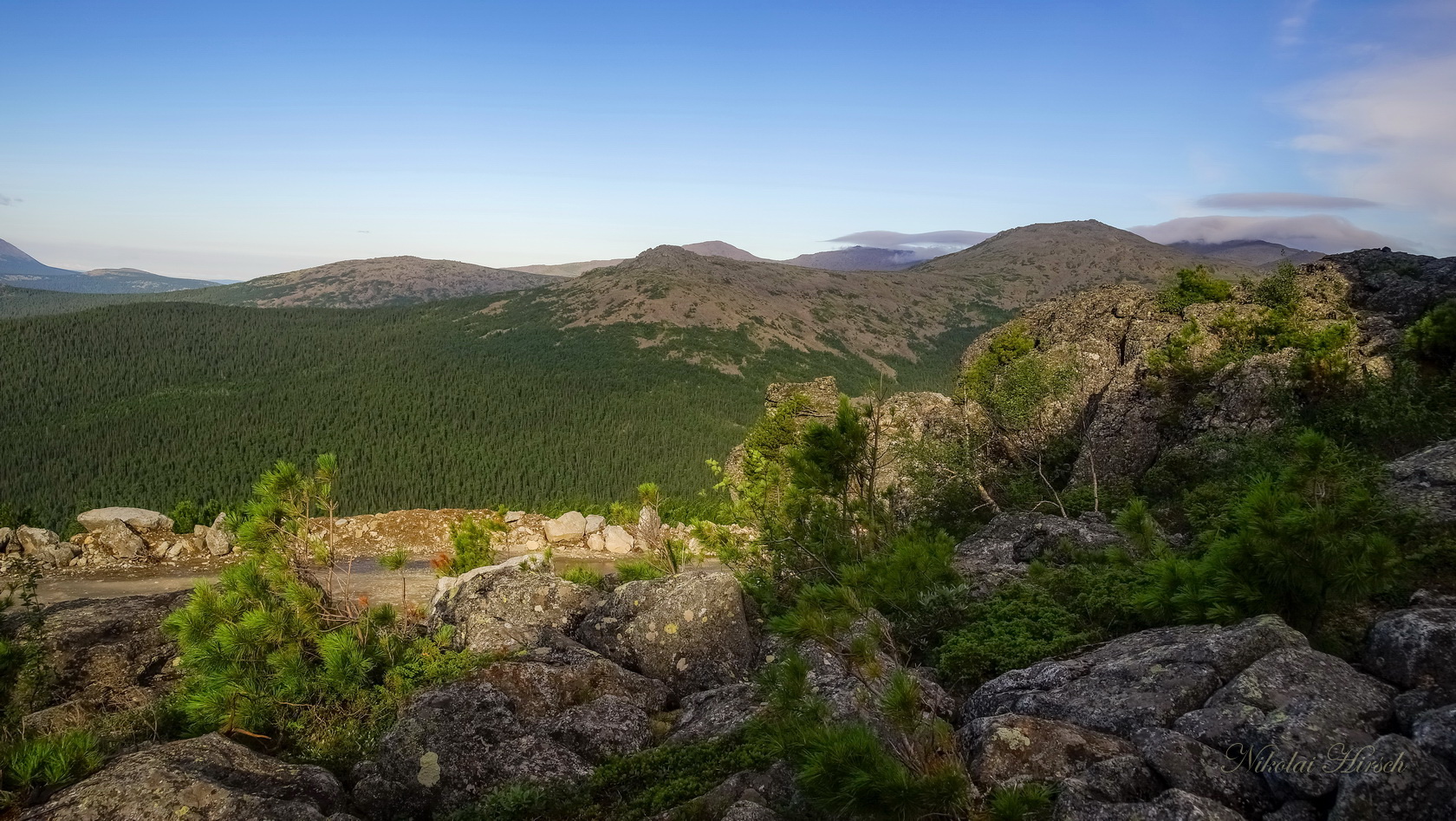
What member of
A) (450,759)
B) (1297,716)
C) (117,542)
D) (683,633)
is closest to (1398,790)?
(1297,716)

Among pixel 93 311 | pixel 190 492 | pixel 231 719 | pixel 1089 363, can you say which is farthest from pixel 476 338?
pixel 231 719

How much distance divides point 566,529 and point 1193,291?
30395 millimetres

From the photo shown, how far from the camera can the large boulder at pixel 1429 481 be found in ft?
29.6

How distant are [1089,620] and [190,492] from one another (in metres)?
63.3

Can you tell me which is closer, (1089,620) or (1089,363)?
(1089,620)

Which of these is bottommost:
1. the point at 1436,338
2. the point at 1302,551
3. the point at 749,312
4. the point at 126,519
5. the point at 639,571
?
the point at 126,519

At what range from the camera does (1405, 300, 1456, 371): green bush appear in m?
16.8

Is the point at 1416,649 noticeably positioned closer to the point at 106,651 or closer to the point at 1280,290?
the point at 106,651

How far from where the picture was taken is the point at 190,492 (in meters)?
53.9

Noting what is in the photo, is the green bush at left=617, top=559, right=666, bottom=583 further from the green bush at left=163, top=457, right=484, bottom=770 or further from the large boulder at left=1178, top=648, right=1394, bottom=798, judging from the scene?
the large boulder at left=1178, top=648, right=1394, bottom=798

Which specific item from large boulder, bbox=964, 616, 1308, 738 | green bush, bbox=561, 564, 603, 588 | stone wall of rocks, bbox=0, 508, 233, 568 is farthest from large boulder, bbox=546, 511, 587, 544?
large boulder, bbox=964, 616, 1308, 738

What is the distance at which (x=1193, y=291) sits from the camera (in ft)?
82.9

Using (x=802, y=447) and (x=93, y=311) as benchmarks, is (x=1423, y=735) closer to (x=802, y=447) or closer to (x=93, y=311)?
(x=802, y=447)

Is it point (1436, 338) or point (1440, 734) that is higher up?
point (1436, 338)
